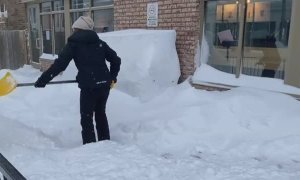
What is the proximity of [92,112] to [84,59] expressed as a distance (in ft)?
2.19

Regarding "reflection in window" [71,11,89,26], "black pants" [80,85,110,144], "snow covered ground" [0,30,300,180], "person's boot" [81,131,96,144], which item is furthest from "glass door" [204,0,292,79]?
"reflection in window" [71,11,89,26]

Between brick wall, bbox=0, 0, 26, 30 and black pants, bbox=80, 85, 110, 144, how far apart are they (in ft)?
35.0

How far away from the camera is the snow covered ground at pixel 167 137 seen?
3.60 meters

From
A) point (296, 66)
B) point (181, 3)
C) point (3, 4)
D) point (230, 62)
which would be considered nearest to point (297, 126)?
point (296, 66)

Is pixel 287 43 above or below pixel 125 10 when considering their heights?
below

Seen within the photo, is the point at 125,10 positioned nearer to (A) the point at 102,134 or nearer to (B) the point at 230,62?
(B) the point at 230,62

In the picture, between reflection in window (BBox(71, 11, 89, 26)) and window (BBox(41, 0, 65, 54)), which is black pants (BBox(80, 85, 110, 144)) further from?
window (BBox(41, 0, 65, 54))

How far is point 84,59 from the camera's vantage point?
4312mm

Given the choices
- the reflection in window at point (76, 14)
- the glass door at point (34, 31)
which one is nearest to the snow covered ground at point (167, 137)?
the reflection in window at point (76, 14)

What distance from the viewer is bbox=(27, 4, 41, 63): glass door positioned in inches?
489

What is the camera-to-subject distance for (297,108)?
4562 millimetres

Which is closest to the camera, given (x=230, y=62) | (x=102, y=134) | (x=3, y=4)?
(x=102, y=134)

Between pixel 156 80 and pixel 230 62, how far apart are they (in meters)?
1.25

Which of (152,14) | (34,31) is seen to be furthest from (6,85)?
(34,31)
